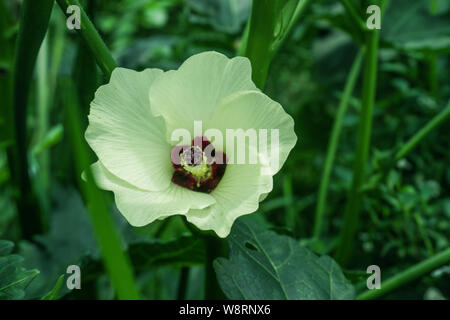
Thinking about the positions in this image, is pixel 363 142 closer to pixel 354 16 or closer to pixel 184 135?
pixel 354 16

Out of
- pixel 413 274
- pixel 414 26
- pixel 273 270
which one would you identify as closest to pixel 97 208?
pixel 273 270

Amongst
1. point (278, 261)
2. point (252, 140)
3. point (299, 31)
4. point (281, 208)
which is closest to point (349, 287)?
point (278, 261)

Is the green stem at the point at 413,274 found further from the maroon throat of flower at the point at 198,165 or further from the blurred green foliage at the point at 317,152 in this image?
the maroon throat of flower at the point at 198,165

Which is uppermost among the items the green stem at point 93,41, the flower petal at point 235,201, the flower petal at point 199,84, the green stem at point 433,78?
the green stem at point 433,78

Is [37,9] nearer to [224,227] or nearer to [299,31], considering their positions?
[224,227]

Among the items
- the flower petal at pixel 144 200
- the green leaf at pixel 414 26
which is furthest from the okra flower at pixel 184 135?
the green leaf at pixel 414 26

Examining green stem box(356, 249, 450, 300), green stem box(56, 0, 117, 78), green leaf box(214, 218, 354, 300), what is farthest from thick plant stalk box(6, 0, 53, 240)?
green stem box(356, 249, 450, 300)
